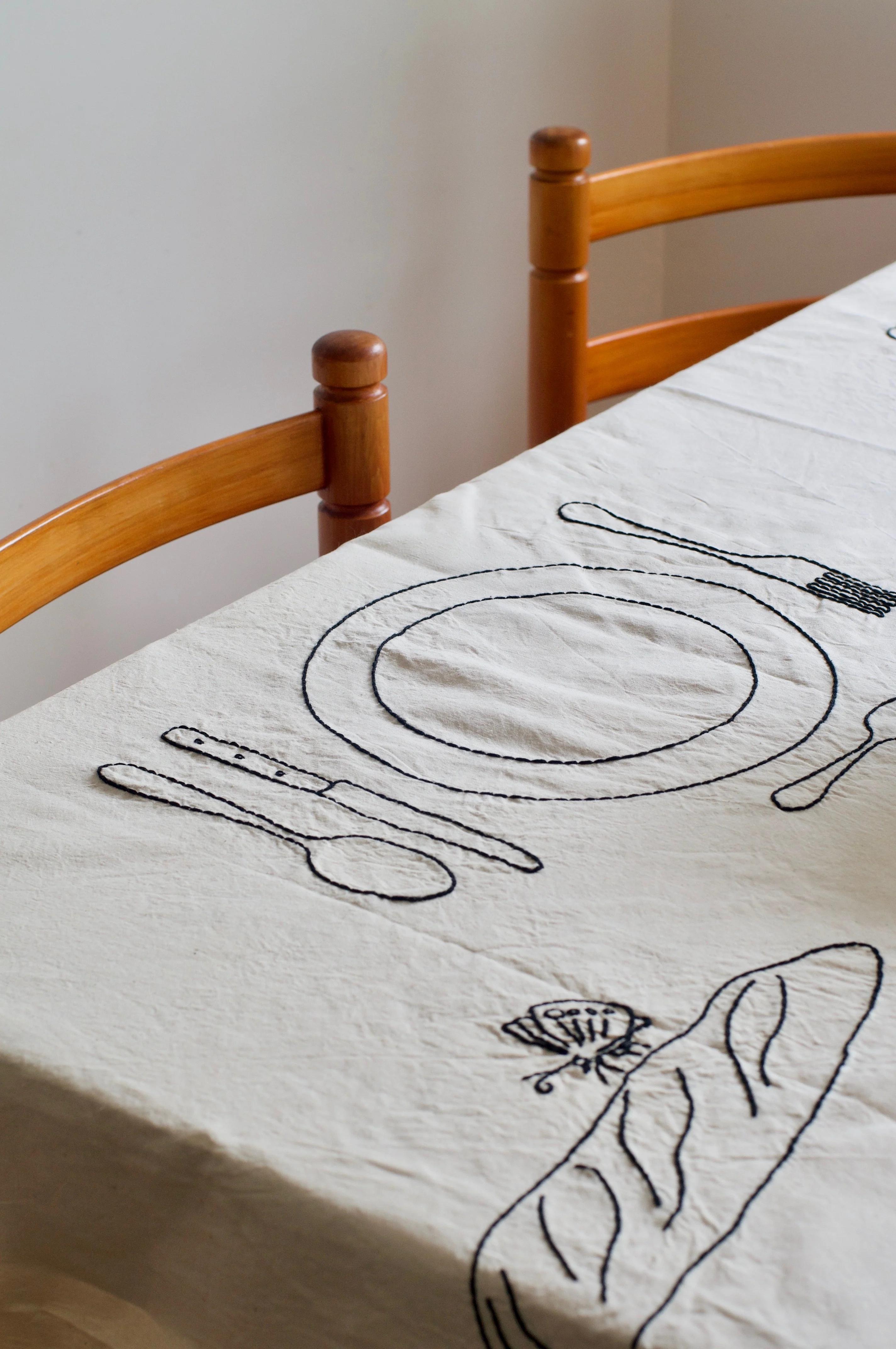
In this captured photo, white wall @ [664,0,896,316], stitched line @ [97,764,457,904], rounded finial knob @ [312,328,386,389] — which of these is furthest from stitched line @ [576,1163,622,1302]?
white wall @ [664,0,896,316]

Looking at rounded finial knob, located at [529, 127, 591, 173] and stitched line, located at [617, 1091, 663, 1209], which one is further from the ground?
rounded finial knob, located at [529, 127, 591, 173]

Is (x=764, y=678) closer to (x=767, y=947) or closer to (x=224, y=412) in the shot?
(x=767, y=947)

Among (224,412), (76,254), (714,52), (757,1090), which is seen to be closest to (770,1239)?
(757,1090)

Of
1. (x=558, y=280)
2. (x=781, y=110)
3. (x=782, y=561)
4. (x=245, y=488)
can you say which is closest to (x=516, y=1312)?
(x=782, y=561)

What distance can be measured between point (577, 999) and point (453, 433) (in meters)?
1.72

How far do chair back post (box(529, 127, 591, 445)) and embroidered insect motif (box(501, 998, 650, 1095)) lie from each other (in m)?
0.92

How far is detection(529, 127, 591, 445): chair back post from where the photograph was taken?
4.03 ft

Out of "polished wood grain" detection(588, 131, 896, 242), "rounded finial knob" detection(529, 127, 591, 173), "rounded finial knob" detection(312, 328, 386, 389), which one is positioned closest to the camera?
"rounded finial knob" detection(312, 328, 386, 389)

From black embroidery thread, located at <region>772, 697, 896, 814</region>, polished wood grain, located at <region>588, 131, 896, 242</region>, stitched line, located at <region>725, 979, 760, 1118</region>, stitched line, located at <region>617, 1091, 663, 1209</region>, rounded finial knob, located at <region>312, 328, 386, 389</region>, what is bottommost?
stitched line, located at <region>617, 1091, 663, 1209</region>

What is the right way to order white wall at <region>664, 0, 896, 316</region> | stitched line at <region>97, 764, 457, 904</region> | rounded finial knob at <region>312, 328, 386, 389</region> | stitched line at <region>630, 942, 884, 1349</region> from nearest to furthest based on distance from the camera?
stitched line at <region>630, 942, 884, 1349</region> < stitched line at <region>97, 764, 457, 904</region> < rounded finial knob at <region>312, 328, 386, 389</region> < white wall at <region>664, 0, 896, 316</region>

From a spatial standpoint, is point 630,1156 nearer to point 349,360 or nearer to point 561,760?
point 561,760

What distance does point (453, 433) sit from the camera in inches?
83.3

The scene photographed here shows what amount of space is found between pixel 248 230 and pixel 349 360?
0.84m

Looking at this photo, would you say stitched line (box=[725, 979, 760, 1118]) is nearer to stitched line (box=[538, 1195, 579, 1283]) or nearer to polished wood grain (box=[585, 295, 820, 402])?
stitched line (box=[538, 1195, 579, 1283])
